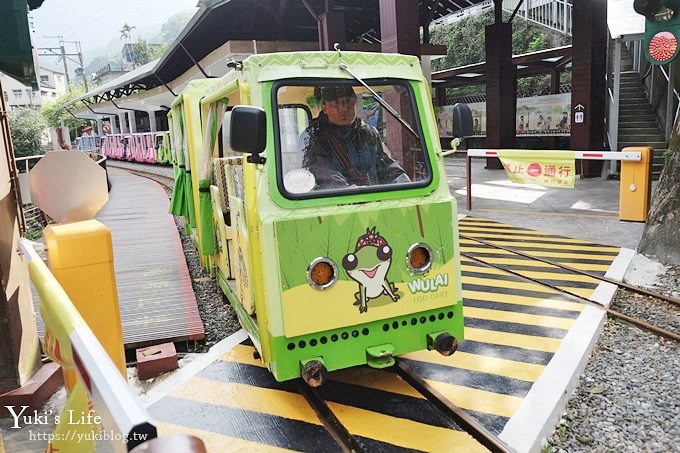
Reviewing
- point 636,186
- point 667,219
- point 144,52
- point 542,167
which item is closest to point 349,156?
point 667,219

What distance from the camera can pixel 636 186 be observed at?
805cm

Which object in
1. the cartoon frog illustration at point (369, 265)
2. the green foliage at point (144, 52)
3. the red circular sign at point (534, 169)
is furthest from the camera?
the green foliage at point (144, 52)

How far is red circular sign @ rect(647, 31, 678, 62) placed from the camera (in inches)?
278

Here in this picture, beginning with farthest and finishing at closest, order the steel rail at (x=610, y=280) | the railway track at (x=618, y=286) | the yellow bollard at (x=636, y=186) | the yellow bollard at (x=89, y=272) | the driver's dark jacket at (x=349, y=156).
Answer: the yellow bollard at (x=636, y=186)
the steel rail at (x=610, y=280)
the railway track at (x=618, y=286)
the driver's dark jacket at (x=349, y=156)
the yellow bollard at (x=89, y=272)

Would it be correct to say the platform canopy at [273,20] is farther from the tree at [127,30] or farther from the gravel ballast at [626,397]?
the tree at [127,30]

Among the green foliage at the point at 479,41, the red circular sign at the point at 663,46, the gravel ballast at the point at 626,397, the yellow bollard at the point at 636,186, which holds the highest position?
the green foliage at the point at 479,41

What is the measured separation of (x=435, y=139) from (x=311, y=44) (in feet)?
47.3

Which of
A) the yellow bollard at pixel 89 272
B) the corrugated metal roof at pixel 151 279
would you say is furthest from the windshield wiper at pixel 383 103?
the corrugated metal roof at pixel 151 279

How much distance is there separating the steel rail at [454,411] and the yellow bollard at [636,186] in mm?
5605

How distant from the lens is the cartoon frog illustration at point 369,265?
11.3 ft

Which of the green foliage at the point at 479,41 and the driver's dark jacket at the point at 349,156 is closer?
the driver's dark jacket at the point at 349,156

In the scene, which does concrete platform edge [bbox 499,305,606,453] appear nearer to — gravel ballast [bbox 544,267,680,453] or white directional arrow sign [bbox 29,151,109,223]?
gravel ballast [bbox 544,267,680,453]

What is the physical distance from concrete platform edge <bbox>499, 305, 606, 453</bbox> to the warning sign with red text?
442cm

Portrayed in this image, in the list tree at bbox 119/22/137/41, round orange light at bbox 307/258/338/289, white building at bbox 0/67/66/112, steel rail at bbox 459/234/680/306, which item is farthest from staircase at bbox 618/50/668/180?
tree at bbox 119/22/137/41
